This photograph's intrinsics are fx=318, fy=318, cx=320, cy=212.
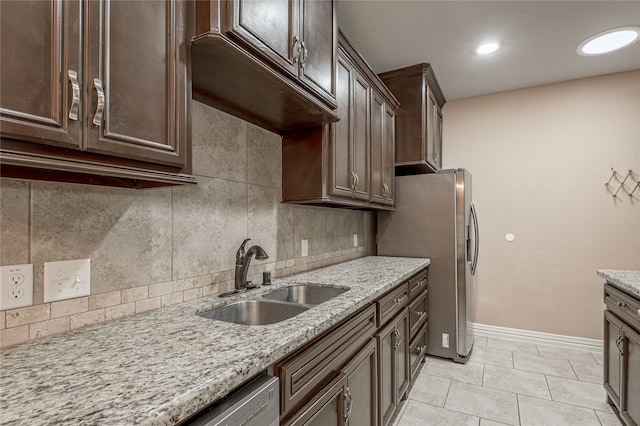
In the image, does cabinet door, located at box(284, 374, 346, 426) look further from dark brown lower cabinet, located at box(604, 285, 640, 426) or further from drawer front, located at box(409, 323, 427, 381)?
dark brown lower cabinet, located at box(604, 285, 640, 426)

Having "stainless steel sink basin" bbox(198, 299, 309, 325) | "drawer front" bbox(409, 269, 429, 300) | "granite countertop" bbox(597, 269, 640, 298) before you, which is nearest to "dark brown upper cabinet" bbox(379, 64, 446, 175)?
"drawer front" bbox(409, 269, 429, 300)

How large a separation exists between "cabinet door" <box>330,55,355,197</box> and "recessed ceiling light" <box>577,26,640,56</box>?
202 cm

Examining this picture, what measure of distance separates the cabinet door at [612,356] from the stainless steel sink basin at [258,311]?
1966mm

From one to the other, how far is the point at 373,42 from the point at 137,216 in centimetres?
222

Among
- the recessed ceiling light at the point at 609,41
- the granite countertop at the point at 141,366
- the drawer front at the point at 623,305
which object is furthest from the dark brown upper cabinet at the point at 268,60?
the recessed ceiling light at the point at 609,41

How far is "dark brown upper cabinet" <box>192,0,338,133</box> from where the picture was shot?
1028mm

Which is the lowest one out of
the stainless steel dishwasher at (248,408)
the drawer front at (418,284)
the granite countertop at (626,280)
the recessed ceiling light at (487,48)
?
the drawer front at (418,284)

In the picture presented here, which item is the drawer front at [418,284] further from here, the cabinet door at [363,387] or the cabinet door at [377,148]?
the cabinet door at [363,387]

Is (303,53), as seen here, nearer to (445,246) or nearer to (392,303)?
(392,303)

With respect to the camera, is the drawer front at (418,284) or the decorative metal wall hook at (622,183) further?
the decorative metal wall hook at (622,183)

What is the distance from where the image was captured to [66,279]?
0.98 m

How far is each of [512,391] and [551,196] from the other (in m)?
2.01

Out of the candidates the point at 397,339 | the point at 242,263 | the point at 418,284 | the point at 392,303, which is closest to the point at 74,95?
the point at 242,263

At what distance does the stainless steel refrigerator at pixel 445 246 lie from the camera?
284cm
